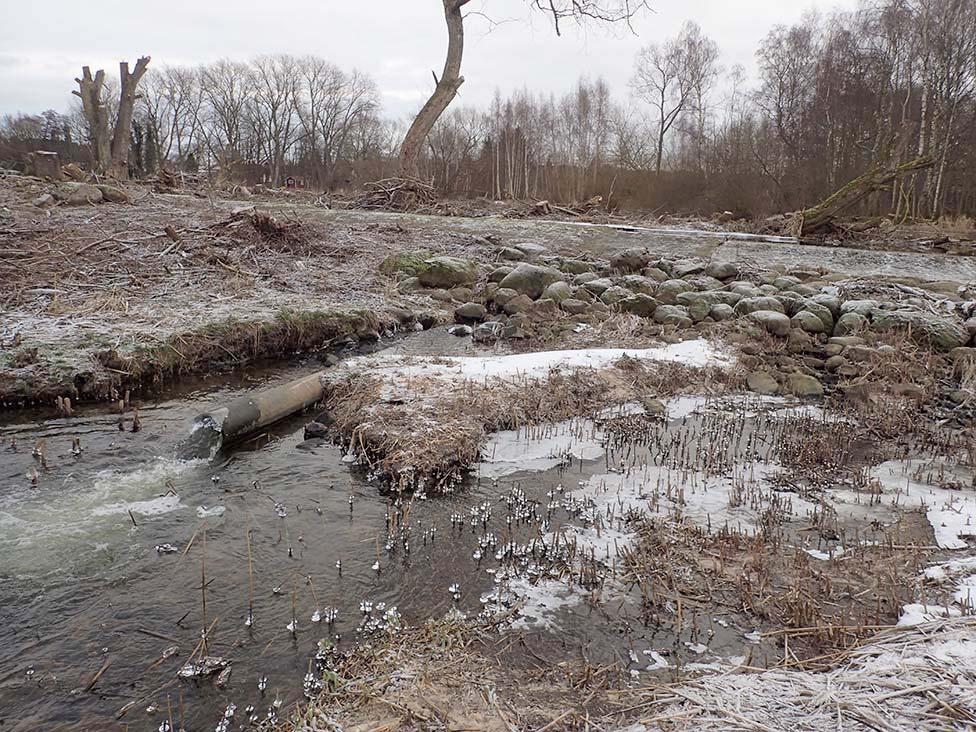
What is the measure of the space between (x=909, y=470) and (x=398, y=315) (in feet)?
23.1

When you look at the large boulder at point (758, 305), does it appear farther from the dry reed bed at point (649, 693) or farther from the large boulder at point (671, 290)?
the dry reed bed at point (649, 693)

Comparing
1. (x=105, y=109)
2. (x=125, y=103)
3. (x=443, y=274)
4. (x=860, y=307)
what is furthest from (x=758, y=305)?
(x=105, y=109)

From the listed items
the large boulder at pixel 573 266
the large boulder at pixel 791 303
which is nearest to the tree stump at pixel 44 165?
the large boulder at pixel 573 266

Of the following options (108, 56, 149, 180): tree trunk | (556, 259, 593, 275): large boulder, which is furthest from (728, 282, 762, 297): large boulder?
(108, 56, 149, 180): tree trunk

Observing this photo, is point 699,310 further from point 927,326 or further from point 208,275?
point 208,275

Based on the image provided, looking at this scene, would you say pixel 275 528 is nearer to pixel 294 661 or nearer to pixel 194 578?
pixel 194 578

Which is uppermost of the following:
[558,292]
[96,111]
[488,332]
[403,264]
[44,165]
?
[96,111]

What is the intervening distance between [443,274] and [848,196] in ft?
39.4

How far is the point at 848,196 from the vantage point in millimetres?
16547

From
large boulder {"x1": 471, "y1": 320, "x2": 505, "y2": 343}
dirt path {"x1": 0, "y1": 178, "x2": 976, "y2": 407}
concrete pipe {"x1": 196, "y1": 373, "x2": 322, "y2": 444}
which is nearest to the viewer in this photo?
concrete pipe {"x1": 196, "y1": 373, "x2": 322, "y2": 444}

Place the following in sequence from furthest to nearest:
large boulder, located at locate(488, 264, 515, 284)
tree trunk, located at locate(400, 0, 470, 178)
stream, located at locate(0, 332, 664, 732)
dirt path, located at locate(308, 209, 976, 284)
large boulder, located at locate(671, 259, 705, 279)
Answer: tree trunk, located at locate(400, 0, 470, 178), dirt path, located at locate(308, 209, 976, 284), large boulder, located at locate(671, 259, 705, 279), large boulder, located at locate(488, 264, 515, 284), stream, located at locate(0, 332, 664, 732)

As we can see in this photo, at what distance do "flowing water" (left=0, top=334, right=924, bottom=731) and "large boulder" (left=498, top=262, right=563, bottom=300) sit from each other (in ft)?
17.8

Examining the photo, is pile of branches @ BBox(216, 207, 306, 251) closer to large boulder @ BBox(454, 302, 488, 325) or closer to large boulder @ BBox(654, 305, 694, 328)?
large boulder @ BBox(454, 302, 488, 325)

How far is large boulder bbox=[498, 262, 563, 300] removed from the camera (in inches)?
436
